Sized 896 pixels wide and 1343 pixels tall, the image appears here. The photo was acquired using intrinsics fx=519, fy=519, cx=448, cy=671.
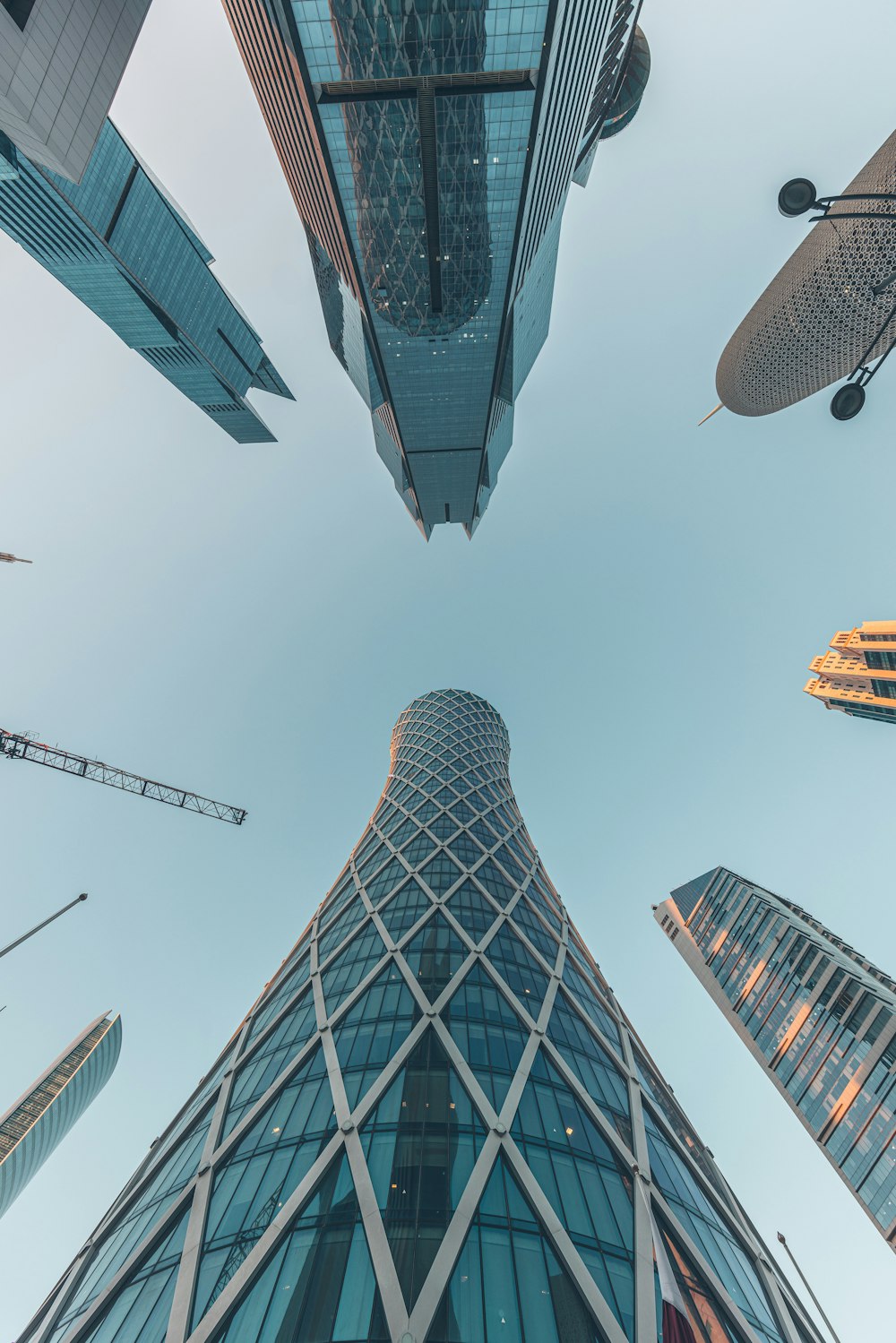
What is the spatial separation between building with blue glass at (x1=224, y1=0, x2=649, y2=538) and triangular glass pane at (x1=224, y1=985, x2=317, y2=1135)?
2365 inches

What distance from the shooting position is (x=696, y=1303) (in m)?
14.6

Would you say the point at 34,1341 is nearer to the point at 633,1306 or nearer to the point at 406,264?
the point at 633,1306

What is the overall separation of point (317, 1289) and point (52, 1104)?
186 meters

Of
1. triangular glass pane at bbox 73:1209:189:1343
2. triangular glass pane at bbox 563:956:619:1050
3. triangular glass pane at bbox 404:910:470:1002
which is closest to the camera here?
triangular glass pane at bbox 73:1209:189:1343

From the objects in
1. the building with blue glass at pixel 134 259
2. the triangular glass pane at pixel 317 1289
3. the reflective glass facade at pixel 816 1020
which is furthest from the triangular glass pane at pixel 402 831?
the building with blue glass at pixel 134 259

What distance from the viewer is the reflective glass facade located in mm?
59781

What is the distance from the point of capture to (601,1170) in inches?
680

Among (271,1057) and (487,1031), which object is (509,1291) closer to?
(487,1031)

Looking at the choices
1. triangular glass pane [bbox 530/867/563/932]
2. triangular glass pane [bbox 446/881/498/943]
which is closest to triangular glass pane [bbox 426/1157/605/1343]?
triangular glass pane [bbox 446/881/498/943]

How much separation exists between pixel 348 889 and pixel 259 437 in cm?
11849

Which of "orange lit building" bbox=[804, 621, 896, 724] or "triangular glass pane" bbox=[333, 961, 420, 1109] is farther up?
"orange lit building" bbox=[804, 621, 896, 724]

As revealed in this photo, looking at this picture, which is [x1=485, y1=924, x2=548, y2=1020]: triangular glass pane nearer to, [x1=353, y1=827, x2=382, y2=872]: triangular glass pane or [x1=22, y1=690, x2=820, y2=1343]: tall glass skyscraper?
[x1=22, y1=690, x2=820, y2=1343]: tall glass skyscraper

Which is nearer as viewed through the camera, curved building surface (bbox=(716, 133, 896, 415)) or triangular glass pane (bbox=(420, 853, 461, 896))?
curved building surface (bbox=(716, 133, 896, 415))

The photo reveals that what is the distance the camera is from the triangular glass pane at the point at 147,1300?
13.3m
